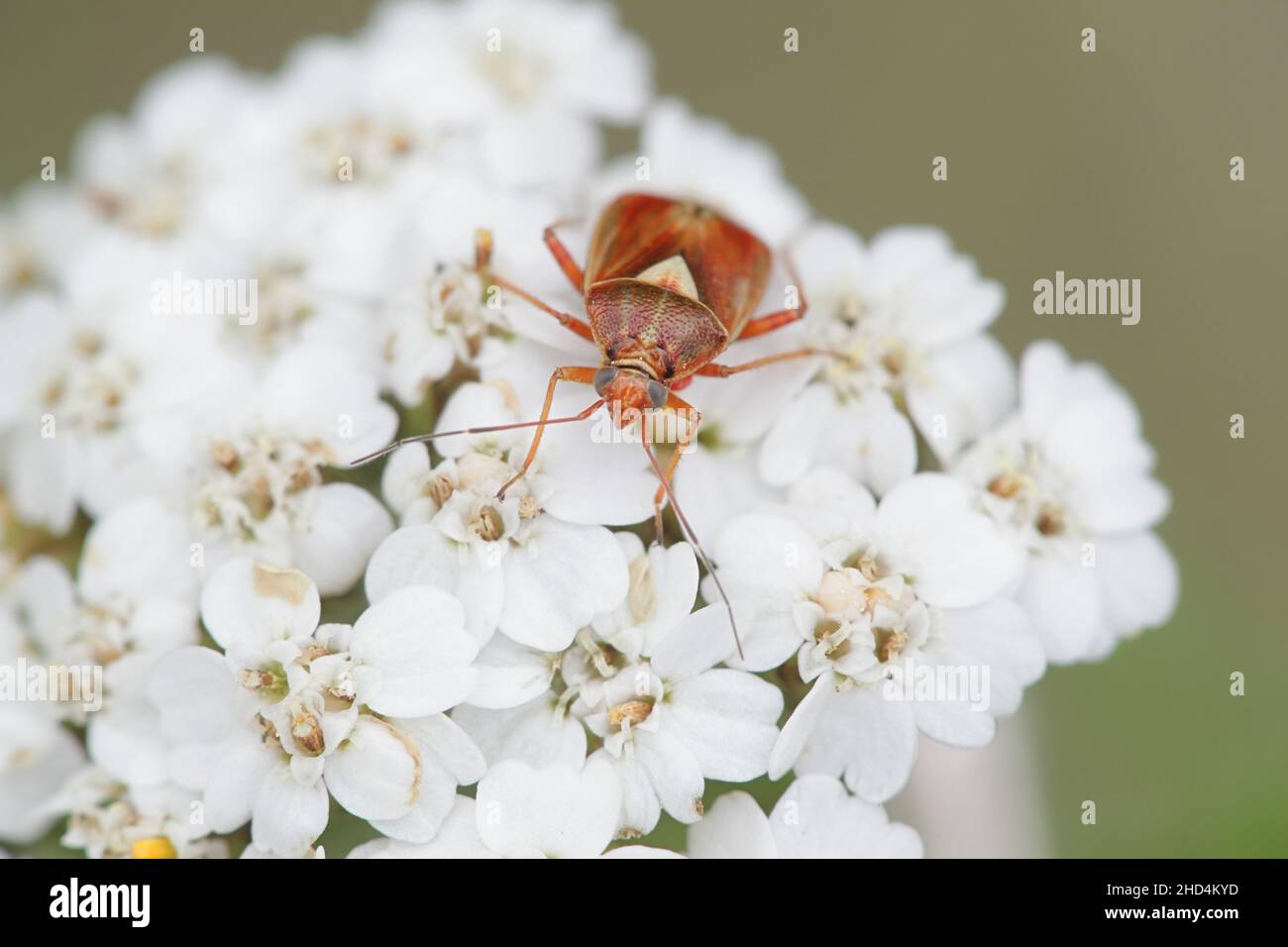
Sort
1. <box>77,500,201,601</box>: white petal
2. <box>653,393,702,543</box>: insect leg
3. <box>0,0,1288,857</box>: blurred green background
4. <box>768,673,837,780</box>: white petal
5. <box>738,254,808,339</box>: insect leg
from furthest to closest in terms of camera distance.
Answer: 1. <box>0,0,1288,857</box>: blurred green background
2. <box>738,254,808,339</box>: insect leg
3. <box>77,500,201,601</box>: white petal
4. <box>653,393,702,543</box>: insect leg
5. <box>768,673,837,780</box>: white petal

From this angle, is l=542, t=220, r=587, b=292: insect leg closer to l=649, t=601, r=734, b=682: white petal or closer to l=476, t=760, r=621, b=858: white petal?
l=649, t=601, r=734, b=682: white petal

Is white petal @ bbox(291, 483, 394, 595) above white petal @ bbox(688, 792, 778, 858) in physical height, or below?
above

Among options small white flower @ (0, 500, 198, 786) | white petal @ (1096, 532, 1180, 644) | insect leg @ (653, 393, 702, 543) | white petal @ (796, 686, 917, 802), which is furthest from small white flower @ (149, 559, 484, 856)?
white petal @ (1096, 532, 1180, 644)

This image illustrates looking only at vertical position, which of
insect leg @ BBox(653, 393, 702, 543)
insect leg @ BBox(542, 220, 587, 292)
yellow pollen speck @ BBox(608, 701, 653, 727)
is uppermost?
insect leg @ BBox(542, 220, 587, 292)

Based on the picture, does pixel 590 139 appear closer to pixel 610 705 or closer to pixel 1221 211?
pixel 610 705

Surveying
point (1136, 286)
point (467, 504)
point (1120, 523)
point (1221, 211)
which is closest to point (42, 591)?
point (467, 504)

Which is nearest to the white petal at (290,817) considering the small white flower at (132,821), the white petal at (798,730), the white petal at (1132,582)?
the small white flower at (132,821)
